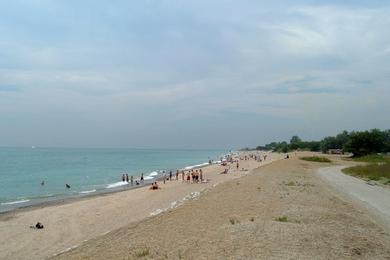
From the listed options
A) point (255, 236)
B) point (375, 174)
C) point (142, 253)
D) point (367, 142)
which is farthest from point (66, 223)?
point (367, 142)

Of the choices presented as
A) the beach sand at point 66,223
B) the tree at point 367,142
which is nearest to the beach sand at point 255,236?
the beach sand at point 66,223

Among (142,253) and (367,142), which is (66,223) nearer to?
(142,253)

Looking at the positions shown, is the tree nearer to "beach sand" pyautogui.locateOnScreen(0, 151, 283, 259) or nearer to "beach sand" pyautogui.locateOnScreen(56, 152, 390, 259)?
"beach sand" pyautogui.locateOnScreen(0, 151, 283, 259)

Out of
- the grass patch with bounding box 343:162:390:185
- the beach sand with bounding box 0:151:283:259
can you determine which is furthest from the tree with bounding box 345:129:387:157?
the beach sand with bounding box 0:151:283:259

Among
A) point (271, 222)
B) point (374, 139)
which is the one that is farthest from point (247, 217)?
point (374, 139)

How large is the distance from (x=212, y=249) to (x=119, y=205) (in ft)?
72.1

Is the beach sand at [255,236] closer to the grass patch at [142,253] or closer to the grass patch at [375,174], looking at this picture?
the grass patch at [142,253]

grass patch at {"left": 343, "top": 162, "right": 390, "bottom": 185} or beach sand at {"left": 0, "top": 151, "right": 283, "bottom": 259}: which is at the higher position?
grass patch at {"left": 343, "top": 162, "right": 390, "bottom": 185}

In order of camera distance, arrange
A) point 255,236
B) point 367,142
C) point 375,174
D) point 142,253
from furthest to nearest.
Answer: point 367,142, point 375,174, point 255,236, point 142,253

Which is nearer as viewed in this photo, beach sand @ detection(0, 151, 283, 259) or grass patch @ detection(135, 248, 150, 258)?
grass patch @ detection(135, 248, 150, 258)

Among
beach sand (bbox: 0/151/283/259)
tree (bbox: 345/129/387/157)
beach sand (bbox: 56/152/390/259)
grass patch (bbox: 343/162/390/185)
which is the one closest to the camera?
beach sand (bbox: 56/152/390/259)

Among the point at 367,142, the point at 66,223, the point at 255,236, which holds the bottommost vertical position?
the point at 66,223

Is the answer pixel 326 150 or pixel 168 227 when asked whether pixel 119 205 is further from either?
pixel 326 150

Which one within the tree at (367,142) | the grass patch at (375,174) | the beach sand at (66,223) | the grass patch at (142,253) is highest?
the tree at (367,142)
